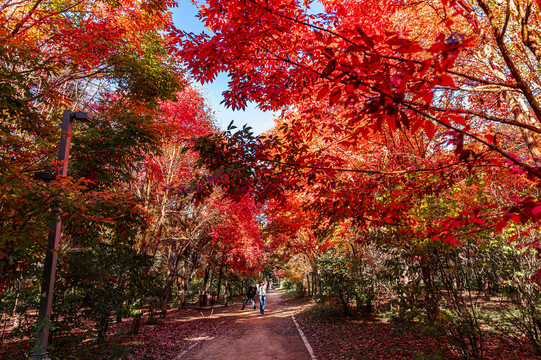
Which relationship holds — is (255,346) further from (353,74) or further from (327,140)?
(353,74)

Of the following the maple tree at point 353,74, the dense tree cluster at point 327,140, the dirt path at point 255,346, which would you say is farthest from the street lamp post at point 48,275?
the dirt path at point 255,346

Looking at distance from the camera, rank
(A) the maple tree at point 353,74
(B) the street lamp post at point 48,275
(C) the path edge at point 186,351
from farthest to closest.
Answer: (C) the path edge at point 186,351
(B) the street lamp post at point 48,275
(A) the maple tree at point 353,74

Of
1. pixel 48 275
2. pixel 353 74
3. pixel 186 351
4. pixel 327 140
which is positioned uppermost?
pixel 327 140

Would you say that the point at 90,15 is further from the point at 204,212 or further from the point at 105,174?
the point at 204,212

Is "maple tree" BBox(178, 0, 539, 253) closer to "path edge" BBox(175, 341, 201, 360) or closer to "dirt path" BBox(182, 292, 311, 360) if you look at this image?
"dirt path" BBox(182, 292, 311, 360)

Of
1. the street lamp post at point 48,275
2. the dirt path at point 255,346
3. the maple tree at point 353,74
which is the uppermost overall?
the maple tree at point 353,74

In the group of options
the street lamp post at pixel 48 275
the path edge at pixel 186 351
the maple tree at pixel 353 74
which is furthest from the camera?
the path edge at pixel 186 351

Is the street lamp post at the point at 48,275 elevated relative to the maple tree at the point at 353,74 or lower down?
lower down

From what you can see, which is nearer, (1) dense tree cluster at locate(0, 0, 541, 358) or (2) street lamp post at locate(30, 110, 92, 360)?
(1) dense tree cluster at locate(0, 0, 541, 358)

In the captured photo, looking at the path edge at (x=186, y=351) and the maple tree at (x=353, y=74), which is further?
the path edge at (x=186, y=351)

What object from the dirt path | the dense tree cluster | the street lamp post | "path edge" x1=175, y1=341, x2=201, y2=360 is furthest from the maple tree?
"path edge" x1=175, y1=341, x2=201, y2=360

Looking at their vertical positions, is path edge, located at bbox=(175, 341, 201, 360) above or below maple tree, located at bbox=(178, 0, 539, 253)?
below

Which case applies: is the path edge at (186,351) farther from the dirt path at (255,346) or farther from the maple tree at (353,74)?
the maple tree at (353,74)

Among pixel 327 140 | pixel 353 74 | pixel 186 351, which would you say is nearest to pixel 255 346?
pixel 186 351
